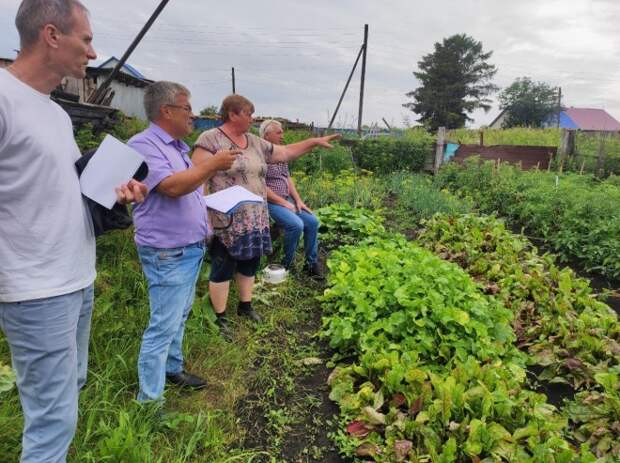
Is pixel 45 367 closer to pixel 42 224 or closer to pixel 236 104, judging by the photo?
pixel 42 224

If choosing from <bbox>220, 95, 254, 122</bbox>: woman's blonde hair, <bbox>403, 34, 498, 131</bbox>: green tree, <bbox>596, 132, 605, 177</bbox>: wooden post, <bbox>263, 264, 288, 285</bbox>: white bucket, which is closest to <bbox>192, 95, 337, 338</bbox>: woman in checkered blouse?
<bbox>220, 95, 254, 122</bbox>: woman's blonde hair

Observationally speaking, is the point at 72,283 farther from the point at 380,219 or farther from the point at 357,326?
the point at 380,219

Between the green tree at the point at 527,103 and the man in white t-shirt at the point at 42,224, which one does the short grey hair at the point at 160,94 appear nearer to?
the man in white t-shirt at the point at 42,224

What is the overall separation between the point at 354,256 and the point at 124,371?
217cm

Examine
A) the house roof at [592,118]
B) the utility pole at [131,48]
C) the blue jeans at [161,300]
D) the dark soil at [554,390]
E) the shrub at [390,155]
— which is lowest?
the dark soil at [554,390]

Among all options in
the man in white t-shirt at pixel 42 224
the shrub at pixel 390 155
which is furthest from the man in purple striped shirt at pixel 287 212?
the shrub at pixel 390 155

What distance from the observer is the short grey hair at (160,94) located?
1.93 meters

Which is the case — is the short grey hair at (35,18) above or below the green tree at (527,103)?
below

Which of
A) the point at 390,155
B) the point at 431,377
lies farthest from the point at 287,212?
the point at 390,155

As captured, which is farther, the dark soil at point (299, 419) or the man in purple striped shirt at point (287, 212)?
the man in purple striped shirt at point (287, 212)

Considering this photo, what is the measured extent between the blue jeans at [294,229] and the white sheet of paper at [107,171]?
2.37 metres

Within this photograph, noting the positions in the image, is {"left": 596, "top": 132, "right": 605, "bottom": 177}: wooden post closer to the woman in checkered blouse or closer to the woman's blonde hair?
the woman in checkered blouse

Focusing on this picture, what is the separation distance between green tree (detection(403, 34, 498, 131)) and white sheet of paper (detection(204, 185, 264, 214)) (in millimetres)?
42341

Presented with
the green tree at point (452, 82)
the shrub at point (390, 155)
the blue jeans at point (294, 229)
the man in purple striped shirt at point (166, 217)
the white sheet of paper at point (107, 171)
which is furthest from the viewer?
the green tree at point (452, 82)
